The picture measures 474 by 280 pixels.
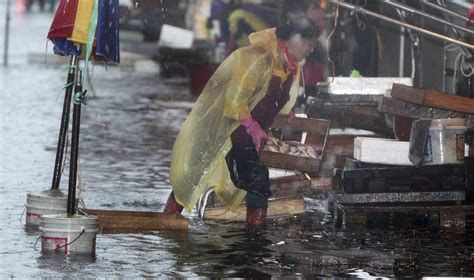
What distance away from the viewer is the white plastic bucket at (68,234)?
9992mm

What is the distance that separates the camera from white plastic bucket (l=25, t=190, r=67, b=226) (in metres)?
11.1

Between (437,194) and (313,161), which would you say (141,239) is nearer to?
(313,161)

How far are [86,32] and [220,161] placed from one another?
210 cm

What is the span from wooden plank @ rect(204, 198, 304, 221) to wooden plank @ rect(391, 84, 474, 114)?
1262 millimetres

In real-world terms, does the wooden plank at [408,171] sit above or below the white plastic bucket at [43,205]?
above

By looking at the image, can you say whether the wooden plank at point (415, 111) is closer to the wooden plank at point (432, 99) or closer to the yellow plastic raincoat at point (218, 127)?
the wooden plank at point (432, 99)

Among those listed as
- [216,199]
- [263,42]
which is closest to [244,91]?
[263,42]

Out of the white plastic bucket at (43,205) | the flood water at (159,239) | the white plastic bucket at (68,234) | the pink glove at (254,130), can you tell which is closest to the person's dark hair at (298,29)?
the pink glove at (254,130)

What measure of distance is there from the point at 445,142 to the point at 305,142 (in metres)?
1.37

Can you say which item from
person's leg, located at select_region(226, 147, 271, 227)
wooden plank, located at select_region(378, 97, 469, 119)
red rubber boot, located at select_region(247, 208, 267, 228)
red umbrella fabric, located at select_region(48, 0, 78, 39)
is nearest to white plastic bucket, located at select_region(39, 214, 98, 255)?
red umbrella fabric, located at select_region(48, 0, 78, 39)

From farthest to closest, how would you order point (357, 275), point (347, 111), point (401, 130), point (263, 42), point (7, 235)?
point (347, 111) < point (401, 130) < point (263, 42) < point (7, 235) < point (357, 275)

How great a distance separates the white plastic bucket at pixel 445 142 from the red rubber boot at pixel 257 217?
1.50 meters

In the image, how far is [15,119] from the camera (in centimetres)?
2045

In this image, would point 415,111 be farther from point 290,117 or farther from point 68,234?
point 68,234
